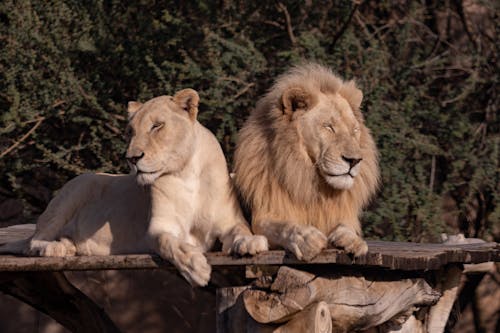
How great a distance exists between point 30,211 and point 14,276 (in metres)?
2.79

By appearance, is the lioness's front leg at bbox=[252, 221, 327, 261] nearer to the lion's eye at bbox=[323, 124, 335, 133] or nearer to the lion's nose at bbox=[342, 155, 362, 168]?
the lion's nose at bbox=[342, 155, 362, 168]

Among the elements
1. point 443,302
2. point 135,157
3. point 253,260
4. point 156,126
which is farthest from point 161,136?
point 443,302

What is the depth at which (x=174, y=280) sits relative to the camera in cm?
783

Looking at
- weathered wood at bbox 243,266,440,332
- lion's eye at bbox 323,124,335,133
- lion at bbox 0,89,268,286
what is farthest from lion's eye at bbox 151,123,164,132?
weathered wood at bbox 243,266,440,332

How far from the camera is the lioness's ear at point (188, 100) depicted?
16.3ft

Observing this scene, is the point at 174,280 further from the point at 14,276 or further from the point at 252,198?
the point at 252,198

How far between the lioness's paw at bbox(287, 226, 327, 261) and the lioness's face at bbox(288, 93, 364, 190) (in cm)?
58

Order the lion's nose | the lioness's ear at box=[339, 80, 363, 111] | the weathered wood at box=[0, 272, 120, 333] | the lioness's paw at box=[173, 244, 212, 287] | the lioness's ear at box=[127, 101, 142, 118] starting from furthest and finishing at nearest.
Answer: the weathered wood at box=[0, 272, 120, 333] < the lioness's ear at box=[339, 80, 363, 111] < the lioness's ear at box=[127, 101, 142, 118] < the lion's nose < the lioness's paw at box=[173, 244, 212, 287]

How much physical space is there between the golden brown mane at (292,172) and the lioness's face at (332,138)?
5 centimetres

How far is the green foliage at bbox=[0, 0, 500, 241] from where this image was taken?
27.4 ft

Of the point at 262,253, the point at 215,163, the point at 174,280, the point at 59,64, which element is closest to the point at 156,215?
the point at 215,163

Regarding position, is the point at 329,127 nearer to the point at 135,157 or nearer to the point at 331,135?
the point at 331,135

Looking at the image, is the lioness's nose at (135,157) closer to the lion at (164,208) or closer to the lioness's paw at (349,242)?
the lion at (164,208)

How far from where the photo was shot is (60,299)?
6.35 metres
